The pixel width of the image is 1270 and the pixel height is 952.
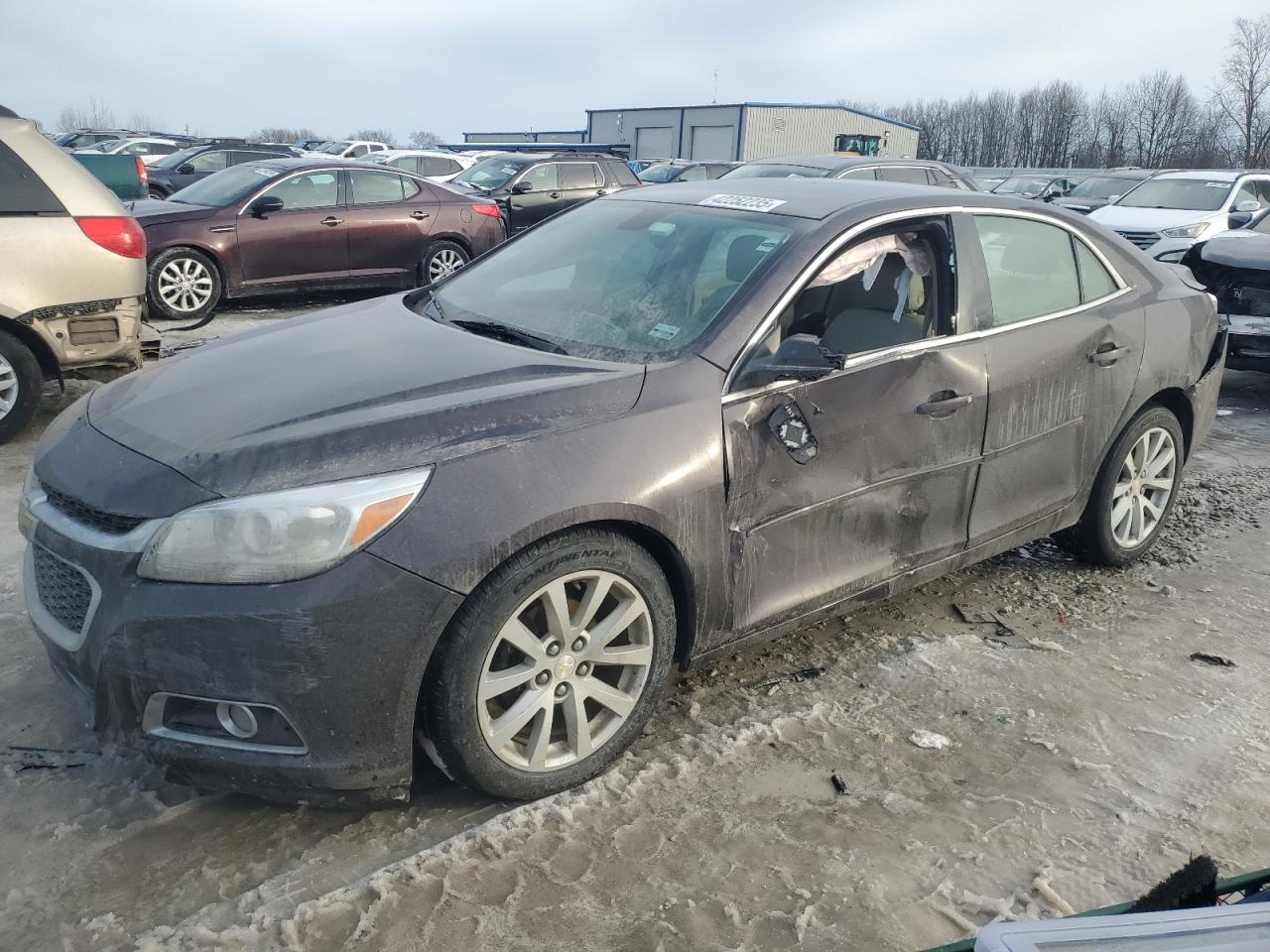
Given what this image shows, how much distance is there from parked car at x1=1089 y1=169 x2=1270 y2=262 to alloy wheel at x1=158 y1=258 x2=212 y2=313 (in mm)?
11538

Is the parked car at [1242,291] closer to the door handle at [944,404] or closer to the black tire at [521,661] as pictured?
the door handle at [944,404]

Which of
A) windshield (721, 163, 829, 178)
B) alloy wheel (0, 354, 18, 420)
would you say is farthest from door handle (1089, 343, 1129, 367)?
windshield (721, 163, 829, 178)

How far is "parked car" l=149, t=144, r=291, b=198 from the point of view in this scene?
18547 mm

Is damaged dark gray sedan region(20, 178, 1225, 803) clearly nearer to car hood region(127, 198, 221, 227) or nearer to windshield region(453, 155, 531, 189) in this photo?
car hood region(127, 198, 221, 227)

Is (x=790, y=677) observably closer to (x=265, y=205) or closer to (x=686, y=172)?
(x=265, y=205)

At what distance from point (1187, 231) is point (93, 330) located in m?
13.6

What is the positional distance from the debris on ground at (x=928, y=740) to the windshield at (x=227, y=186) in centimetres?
898

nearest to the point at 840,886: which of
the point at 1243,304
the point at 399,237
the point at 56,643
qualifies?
the point at 56,643

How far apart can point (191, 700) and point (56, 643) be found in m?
0.44

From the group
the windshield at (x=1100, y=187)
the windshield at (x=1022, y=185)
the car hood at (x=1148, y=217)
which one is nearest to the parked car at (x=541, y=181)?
the car hood at (x=1148, y=217)

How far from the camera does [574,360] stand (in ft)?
10.0

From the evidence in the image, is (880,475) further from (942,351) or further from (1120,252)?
(1120,252)

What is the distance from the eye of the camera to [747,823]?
107 inches

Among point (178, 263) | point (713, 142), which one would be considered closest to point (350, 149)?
point (178, 263)
